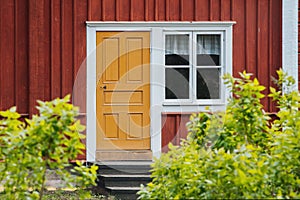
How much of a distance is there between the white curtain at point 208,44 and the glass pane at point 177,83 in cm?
40

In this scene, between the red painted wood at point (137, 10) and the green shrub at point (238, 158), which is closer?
the green shrub at point (238, 158)

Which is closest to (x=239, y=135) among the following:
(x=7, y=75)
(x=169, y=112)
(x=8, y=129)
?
(x=8, y=129)

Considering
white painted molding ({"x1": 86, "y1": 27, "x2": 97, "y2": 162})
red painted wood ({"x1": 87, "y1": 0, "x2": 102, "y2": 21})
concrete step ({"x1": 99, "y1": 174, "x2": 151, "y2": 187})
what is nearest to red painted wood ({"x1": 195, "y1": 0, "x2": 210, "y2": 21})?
red painted wood ({"x1": 87, "y1": 0, "x2": 102, "y2": 21})

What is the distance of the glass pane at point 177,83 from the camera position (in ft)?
32.4

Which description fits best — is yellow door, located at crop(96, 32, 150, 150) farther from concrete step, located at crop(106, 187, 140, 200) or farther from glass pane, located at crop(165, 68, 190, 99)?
concrete step, located at crop(106, 187, 140, 200)

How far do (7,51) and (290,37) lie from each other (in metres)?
4.40

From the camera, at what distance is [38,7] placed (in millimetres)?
9664

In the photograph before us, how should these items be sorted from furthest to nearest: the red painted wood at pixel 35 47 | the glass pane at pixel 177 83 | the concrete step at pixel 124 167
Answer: the glass pane at pixel 177 83 → the red painted wood at pixel 35 47 → the concrete step at pixel 124 167

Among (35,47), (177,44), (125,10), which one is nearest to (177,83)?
(177,44)

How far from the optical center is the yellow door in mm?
9812

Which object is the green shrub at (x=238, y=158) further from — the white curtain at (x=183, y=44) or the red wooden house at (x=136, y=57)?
the white curtain at (x=183, y=44)

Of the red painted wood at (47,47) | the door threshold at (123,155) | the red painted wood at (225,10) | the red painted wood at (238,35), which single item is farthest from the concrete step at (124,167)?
the red painted wood at (225,10)

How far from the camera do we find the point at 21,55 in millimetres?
9750

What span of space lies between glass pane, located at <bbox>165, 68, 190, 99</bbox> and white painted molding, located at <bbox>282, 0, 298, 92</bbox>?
1546 millimetres
